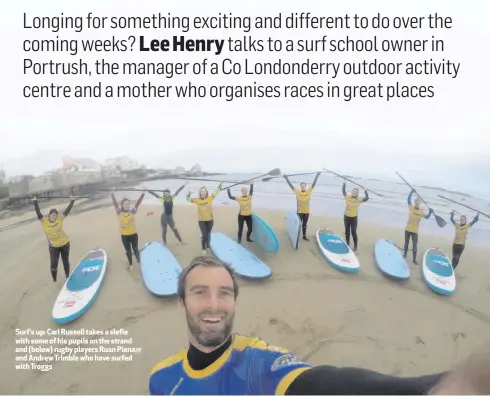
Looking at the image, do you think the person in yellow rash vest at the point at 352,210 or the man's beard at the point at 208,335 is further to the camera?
the person in yellow rash vest at the point at 352,210

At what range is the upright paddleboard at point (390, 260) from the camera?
1.66 metres

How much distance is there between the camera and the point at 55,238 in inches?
64.7

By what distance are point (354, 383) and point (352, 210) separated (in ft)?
4.31

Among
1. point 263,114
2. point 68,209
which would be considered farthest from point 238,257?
point 68,209

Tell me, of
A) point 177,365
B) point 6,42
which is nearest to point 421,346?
point 177,365

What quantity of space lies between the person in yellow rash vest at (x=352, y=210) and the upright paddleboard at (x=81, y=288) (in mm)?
1558

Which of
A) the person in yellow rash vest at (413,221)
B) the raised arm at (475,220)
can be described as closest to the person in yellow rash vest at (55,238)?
the person in yellow rash vest at (413,221)

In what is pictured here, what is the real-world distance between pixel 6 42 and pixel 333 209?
2.11m

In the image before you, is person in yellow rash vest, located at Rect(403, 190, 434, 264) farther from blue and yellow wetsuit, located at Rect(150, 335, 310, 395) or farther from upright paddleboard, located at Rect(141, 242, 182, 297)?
upright paddleboard, located at Rect(141, 242, 182, 297)

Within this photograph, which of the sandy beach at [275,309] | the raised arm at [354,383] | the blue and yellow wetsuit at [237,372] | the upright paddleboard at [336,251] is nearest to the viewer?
the raised arm at [354,383]

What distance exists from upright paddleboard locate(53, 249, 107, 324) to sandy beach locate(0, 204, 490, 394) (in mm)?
41

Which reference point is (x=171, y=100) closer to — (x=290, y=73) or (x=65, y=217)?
(x=290, y=73)

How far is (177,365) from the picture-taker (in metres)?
0.95

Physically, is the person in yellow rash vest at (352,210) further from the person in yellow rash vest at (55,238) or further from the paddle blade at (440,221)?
the person in yellow rash vest at (55,238)
